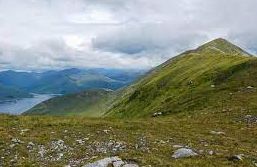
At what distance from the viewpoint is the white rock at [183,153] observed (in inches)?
1157

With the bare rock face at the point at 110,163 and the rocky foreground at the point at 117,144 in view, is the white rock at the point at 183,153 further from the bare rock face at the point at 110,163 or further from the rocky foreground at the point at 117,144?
the bare rock face at the point at 110,163

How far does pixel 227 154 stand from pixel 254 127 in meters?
16.8

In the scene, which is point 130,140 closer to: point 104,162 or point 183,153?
point 183,153

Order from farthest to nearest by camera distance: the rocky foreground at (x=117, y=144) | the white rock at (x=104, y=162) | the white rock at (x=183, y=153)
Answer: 1. the white rock at (x=183, y=153)
2. the rocky foreground at (x=117, y=144)
3. the white rock at (x=104, y=162)

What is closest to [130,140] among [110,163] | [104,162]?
[110,163]

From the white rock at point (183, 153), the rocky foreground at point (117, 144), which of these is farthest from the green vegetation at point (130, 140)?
the white rock at point (183, 153)

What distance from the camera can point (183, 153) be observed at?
2972 cm

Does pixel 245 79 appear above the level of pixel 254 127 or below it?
above

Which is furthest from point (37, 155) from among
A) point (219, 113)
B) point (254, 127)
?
point (219, 113)

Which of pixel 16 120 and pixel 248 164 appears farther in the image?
pixel 16 120

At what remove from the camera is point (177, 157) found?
29156mm

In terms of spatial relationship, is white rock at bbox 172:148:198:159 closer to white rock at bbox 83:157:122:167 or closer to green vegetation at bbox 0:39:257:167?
green vegetation at bbox 0:39:257:167

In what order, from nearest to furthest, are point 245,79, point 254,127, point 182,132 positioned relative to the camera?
point 182,132 → point 254,127 → point 245,79

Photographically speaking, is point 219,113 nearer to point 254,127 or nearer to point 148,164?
point 254,127
